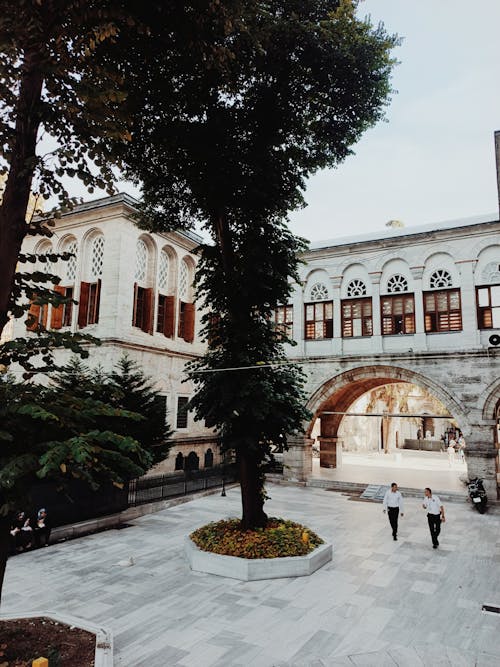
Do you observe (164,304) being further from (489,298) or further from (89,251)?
(489,298)

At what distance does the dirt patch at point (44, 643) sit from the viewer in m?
5.57

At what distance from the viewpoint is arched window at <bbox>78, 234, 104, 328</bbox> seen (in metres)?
21.1

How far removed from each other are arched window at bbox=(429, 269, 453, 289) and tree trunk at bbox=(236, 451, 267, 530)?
1401cm

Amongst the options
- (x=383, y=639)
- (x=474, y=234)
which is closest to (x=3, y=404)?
(x=383, y=639)

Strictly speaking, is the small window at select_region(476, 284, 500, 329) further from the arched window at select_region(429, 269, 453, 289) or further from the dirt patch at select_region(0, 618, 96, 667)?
the dirt patch at select_region(0, 618, 96, 667)

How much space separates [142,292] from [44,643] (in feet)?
57.2

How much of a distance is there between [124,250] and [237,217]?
32.6 ft

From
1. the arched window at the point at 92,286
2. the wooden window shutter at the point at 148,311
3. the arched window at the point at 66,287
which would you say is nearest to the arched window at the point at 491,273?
the wooden window shutter at the point at 148,311

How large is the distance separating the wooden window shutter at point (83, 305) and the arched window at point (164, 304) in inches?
137

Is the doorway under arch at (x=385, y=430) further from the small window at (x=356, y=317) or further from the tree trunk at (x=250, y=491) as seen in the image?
the tree trunk at (x=250, y=491)

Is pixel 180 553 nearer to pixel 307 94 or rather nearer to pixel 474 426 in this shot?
pixel 307 94

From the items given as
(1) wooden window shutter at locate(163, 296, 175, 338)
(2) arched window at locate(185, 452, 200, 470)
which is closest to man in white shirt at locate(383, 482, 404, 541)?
(2) arched window at locate(185, 452, 200, 470)

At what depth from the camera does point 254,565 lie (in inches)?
390

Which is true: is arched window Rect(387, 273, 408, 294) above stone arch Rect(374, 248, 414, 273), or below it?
below
